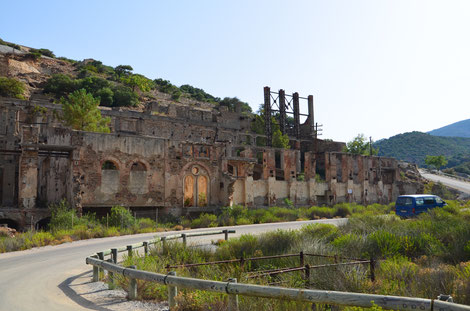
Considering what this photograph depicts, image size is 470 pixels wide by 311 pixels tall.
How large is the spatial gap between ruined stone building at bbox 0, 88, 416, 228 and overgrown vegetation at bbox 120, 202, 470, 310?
615 inches

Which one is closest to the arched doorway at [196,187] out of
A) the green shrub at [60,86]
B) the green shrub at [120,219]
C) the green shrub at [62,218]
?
the green shrub at [120,219]

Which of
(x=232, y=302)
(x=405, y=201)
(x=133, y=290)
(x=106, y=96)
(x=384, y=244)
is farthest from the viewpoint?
(x=106, y=96)

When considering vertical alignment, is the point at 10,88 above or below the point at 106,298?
above

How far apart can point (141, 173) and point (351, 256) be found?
66.5ft

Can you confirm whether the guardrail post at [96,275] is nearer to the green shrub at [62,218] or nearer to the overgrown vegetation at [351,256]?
the overgrown vegetation at [351,256]

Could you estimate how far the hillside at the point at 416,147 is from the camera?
6304 inches

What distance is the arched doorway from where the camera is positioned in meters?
31.3

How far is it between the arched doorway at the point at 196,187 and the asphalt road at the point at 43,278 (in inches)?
579

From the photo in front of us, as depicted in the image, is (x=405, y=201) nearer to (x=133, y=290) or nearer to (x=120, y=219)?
(x=120, y=219)

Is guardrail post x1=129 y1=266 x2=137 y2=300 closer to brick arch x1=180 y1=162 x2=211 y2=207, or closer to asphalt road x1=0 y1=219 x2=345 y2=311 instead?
asphalt road x1=0 y1=219 x2=345 y2=311

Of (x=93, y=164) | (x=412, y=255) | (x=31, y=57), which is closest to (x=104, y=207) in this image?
(x=93, y=164)

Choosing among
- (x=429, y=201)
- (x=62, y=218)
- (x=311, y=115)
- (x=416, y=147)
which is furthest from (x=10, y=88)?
(x=416, y=147)

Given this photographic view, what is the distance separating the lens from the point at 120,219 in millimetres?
24609

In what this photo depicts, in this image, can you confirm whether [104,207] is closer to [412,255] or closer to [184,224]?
[184,224]
